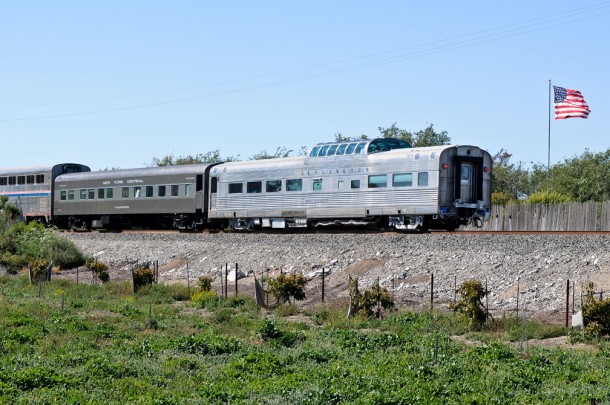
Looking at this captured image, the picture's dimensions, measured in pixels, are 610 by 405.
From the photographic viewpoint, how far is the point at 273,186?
37.0 metres

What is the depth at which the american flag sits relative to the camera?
43.9 metres

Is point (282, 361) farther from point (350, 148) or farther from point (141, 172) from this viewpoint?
point (141, 172)

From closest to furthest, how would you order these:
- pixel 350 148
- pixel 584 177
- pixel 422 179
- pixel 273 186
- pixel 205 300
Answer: pixel 205 300 → pixel 422 179 → pixel 350 148 → pixel 273 186 → pixel 584 177

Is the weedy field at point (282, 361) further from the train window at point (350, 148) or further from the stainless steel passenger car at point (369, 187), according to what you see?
the train window at point (350, 148)

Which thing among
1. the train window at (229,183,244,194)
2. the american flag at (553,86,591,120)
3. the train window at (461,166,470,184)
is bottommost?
the train window at (229,183,244,194)

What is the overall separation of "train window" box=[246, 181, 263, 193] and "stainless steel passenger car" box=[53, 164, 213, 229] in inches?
138

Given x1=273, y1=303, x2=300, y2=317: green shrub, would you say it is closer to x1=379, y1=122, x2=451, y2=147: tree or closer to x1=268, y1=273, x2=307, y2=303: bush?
x1=268, y1=273, x2=307, y2=303: bush

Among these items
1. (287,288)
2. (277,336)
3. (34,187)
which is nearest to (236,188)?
(287,288)

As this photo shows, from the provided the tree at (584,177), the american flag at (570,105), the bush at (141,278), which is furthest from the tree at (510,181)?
the bush at (141,278)

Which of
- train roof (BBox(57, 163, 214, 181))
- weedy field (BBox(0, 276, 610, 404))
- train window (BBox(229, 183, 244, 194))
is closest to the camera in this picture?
weedy field (BBox(0, 276, 610, 404))

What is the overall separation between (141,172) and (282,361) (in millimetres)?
31110

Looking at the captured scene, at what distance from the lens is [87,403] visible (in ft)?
39.5

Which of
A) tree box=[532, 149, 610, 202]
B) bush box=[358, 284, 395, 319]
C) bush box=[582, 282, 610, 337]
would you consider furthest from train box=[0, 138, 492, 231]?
tree box=[532, 149, 610, 202]

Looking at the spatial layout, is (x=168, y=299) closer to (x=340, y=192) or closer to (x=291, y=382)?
(x=340, y=192)
